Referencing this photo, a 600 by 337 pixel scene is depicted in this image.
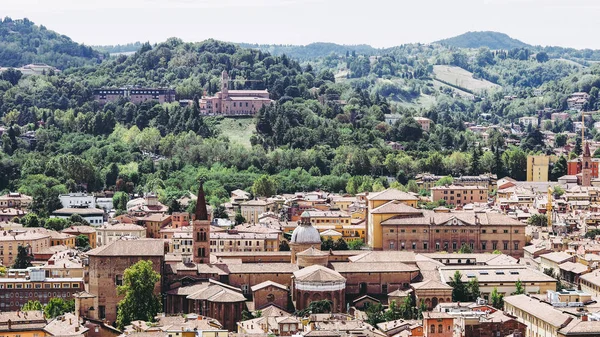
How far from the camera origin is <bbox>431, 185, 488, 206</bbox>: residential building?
291ft

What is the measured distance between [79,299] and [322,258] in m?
10.9

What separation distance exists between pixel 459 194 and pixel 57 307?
133 feet

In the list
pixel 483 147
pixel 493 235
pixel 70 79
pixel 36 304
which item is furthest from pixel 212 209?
pixel 70 79

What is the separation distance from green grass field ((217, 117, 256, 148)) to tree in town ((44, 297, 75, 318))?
51944 mm

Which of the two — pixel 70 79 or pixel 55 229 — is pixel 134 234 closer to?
pixel 55 229

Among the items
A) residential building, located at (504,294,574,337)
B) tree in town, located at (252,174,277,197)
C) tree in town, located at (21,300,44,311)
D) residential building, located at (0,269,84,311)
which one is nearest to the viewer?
residential building, located at (504,294,574,337)

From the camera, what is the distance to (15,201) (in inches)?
3364

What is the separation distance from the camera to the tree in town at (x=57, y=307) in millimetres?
53531

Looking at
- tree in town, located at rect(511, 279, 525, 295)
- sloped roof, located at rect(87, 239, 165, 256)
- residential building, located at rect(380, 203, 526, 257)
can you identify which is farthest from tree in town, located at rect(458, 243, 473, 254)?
sloped roof, located at rect(87, 239, 165, 256)

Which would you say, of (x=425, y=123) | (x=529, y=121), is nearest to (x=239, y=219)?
(x=425, y=123)

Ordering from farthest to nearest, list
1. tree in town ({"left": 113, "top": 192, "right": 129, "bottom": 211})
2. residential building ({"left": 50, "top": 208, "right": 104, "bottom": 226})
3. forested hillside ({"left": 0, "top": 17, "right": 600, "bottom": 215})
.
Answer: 1. forested hillside ({"left": 0, "top": 17, "right": 600, "bottom": 215})
2. tree in town ({"left": 113, "top": 192, "right": 129, "bottom": 211})
3. residential building ({"left": 50, "top": 208, "right": 104, "bottom": 226})

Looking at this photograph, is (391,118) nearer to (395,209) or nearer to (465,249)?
(395,209)

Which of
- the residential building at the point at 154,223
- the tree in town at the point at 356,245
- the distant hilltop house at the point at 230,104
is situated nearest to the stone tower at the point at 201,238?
the tree in town at the point at 356,245

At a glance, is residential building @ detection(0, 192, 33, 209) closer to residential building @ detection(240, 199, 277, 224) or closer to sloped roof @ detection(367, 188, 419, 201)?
residential building @ detection(240, 199, 277, 224)
